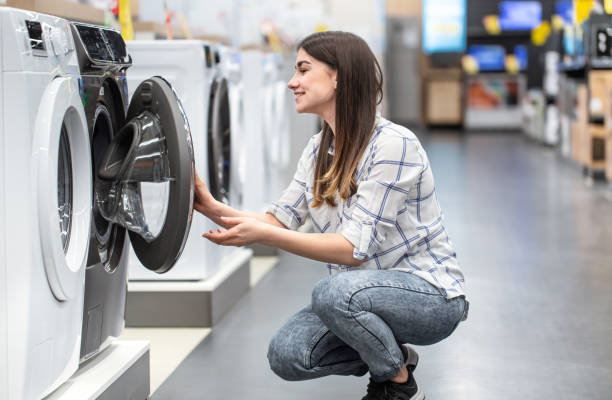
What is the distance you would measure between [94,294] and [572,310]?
195cm

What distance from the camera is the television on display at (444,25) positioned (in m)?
15.0

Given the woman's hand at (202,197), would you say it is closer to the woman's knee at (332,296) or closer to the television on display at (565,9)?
the woman's knee at (332,296)

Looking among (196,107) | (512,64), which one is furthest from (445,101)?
(196,107)

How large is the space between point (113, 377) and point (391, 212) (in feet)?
2.46

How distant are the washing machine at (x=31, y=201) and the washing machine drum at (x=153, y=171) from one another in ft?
0.65

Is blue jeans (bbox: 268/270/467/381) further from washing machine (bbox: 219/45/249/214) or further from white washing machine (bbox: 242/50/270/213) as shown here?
white washing machine (bbox: 242/50/270/213)

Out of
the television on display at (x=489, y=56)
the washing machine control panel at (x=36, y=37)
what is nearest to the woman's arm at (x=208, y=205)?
the washing machine control panel at (x=36, y=37)

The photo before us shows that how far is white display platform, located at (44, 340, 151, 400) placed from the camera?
1.89 metres

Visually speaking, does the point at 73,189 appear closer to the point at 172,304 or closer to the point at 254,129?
the point at 172,304

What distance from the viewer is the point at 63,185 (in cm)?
184

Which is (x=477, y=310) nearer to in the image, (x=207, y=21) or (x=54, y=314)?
(x=54, y=314)

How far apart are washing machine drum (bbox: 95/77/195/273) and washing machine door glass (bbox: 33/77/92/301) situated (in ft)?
0.28

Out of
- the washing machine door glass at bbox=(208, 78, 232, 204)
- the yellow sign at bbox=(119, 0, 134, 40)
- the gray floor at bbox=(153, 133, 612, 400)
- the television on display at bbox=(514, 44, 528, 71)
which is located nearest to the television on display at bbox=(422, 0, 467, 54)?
the television on display at bbox=(514, 44, 528, 71)

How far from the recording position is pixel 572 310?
10.7ft
